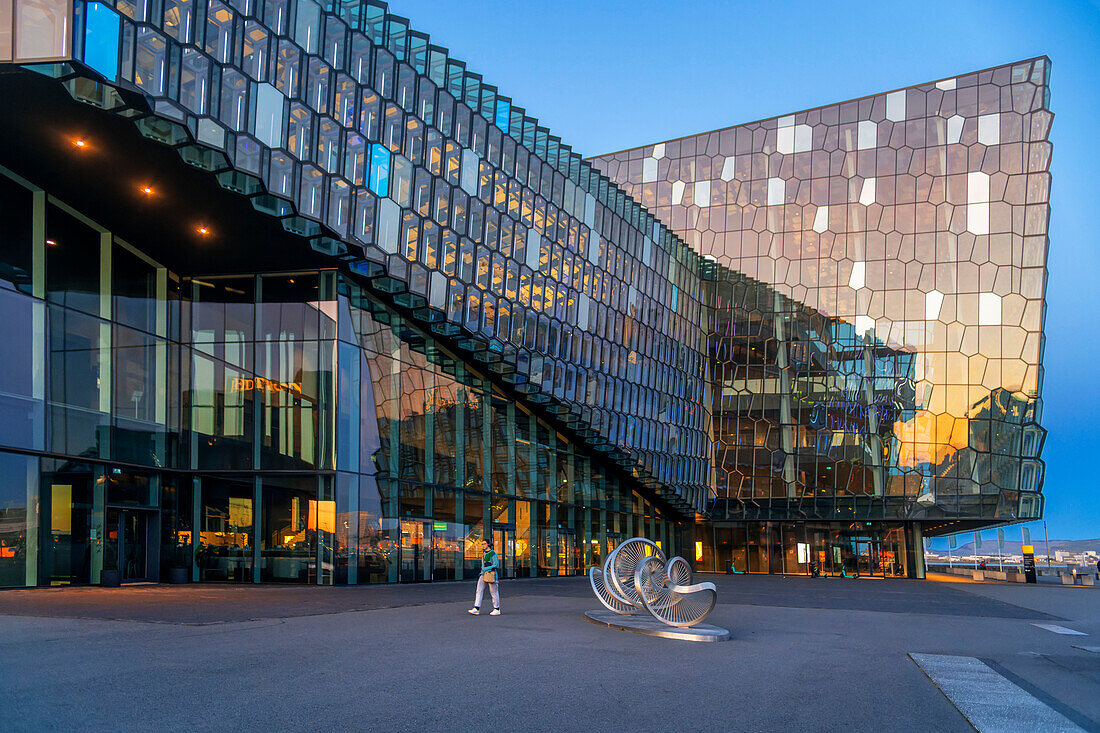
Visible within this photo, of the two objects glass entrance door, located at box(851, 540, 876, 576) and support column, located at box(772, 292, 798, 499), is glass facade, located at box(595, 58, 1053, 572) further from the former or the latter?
glass entrance door, located at box(851, 540, 876, 576)

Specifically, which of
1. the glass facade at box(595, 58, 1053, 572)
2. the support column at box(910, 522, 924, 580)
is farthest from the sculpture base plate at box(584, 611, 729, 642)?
the support column at box(910, 522, 924, 580)

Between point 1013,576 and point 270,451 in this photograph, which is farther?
point 1013,576

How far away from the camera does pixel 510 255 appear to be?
28.7 m

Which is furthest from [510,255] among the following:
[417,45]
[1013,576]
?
[1013,576]

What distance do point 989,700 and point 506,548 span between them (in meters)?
24.7

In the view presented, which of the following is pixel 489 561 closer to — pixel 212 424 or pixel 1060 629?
pixel 1060 629

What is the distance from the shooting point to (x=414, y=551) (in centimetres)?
2683

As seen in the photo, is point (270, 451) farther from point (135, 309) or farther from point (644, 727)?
point (644, 727)

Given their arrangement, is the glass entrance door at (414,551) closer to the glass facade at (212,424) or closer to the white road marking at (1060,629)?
the glass facade at (212,424)

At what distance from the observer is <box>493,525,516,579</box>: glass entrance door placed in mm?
31766

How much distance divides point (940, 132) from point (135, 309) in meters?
38.4

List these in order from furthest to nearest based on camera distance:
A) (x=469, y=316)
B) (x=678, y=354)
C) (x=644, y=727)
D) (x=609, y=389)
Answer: (x=678, y=354) → (x=609, y=389) → (x=469, y=316) → (x=644, y=727)

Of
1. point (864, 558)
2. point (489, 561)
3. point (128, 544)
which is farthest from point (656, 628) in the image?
point (864, 558)

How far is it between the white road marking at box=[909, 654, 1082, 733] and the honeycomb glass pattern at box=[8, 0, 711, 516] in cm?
1501
